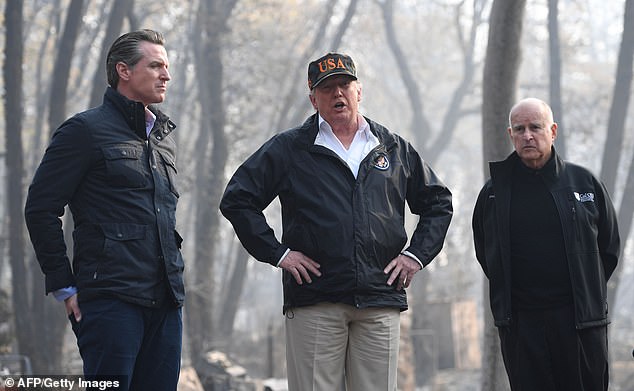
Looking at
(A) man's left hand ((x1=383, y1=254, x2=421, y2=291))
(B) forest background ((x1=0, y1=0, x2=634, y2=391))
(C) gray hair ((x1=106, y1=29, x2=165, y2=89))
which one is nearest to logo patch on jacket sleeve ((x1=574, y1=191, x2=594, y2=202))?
(A) man's left hand ((x1=383, y1=254, x2=421, y2=291))

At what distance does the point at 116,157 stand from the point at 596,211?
2662 millimetres

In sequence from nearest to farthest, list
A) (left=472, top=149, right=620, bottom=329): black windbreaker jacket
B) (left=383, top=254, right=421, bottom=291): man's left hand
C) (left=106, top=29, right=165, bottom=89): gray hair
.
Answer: (left=106, top=29, right=165, bottom=89): gray hair < (left=383, top=254, right=421, bottom=291): man's left hand < (left=472, top=149, right=620, bottom=329): black windbreaker jacket

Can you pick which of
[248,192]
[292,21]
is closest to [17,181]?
[248,192]

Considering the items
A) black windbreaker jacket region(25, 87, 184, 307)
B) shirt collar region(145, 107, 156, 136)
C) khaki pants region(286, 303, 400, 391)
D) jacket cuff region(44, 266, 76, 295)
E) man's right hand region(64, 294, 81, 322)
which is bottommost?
khaki pants region(286, 303, 400, 391)

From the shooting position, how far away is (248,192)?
15.9 feet

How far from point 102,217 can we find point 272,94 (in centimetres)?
2023

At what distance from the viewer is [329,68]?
4.79 metres

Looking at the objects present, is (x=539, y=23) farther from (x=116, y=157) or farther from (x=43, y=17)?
(x=116, y=157)

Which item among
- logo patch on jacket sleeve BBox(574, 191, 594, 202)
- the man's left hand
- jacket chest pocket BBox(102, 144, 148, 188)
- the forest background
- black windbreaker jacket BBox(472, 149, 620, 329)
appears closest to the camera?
jacket chest pocket BBox(102, 144, 148, 188)

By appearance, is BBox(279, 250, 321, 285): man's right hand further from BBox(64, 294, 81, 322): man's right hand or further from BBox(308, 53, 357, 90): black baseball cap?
BBox(64, 294, 81, 322): man's right hand

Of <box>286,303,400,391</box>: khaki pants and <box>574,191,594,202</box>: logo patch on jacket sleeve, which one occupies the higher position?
<box>574,191,594,202</box>: logo patch on jacket sleeve

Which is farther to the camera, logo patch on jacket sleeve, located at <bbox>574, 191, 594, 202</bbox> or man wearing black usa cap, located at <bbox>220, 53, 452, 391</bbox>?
logo patch on jacket sleeve, located at <bbox>574, 191, 594, 202</bbox>

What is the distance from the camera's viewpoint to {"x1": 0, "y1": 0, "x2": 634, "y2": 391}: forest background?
1306cm

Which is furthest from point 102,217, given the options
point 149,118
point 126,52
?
point 126,52
